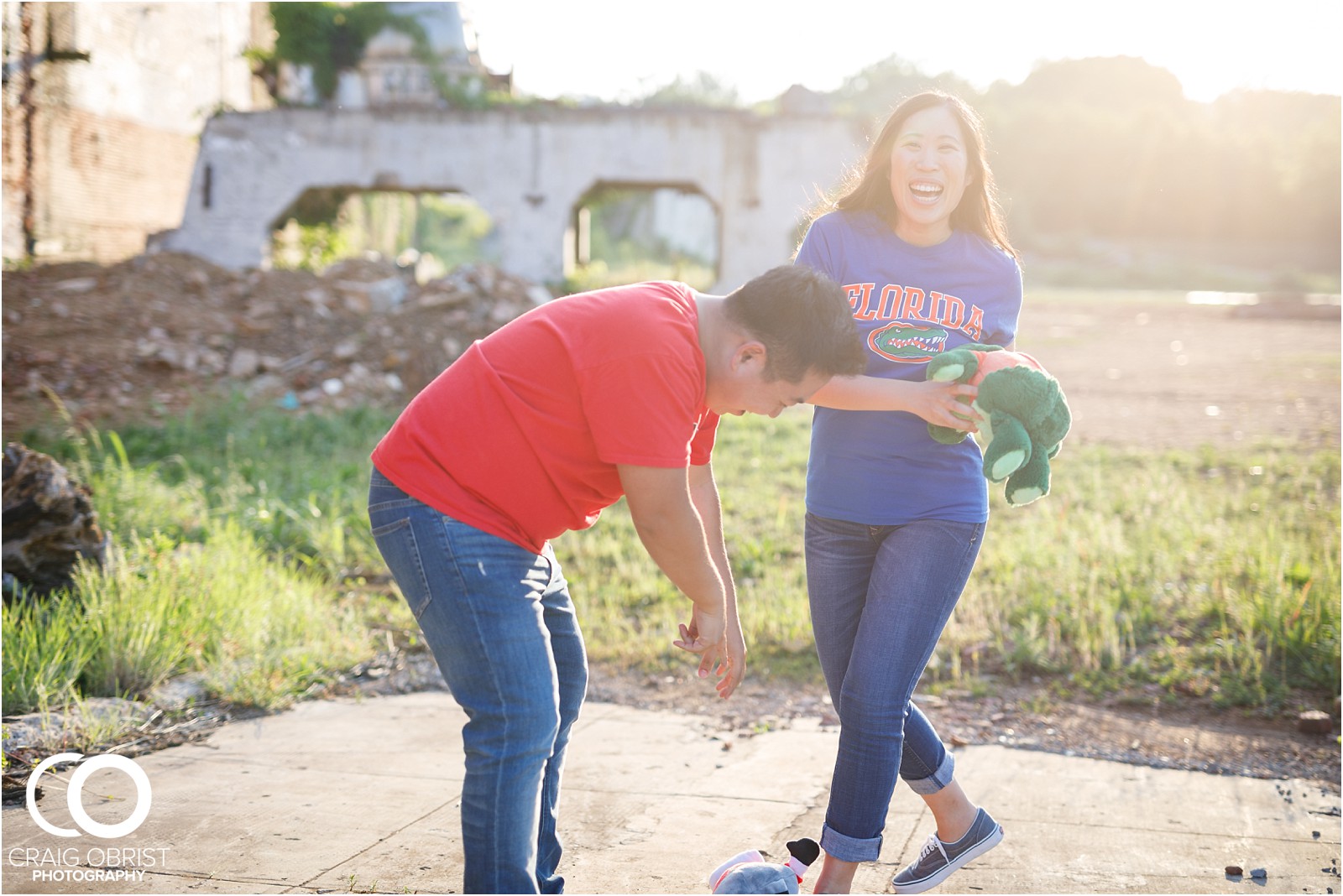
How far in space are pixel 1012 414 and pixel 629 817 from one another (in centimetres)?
179

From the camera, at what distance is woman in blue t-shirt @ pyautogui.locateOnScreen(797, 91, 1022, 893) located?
2.80 meters

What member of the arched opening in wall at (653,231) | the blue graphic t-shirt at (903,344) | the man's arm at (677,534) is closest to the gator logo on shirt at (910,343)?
the blue graphic t-shirt at (903,344)

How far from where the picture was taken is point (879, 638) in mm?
2807

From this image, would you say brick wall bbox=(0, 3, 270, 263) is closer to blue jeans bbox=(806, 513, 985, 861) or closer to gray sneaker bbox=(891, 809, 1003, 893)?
blue jeans bbox=(806, 513, 985, 861)

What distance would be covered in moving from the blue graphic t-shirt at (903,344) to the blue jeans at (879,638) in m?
0.07

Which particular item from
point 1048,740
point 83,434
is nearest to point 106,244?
point 83,434

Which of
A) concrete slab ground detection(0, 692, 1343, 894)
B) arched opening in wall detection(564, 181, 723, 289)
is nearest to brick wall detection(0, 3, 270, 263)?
concrete slab ground detection(0, 692, 1343, 894)

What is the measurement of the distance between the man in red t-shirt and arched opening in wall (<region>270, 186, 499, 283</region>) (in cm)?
1475

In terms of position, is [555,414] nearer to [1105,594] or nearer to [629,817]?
[629,817]

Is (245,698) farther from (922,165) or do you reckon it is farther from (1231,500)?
(1231,500)

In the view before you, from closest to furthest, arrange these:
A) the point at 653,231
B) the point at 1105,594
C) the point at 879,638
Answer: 1. the point at 879,638
2. the point at 1105,594
3. the point at 653,231

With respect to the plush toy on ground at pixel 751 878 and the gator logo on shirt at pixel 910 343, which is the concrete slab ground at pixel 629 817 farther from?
the gator logo on shirt at pixel 910 343

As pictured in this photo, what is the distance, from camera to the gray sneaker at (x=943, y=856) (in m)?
3.00

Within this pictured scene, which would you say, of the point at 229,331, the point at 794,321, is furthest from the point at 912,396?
the point at 229,331
